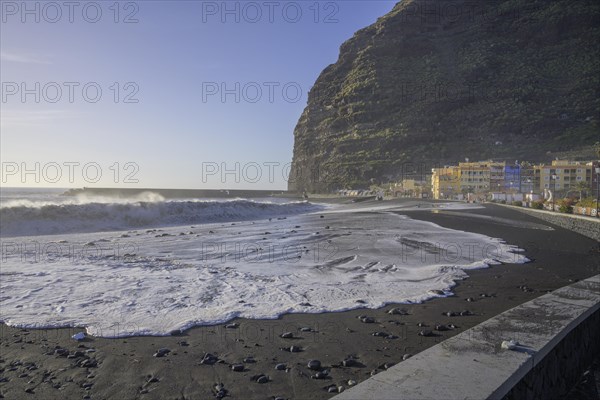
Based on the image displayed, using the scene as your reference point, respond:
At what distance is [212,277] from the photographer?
28.9 feet

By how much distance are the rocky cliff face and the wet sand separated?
266 feet

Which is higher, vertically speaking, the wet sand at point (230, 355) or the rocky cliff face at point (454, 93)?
the rocky cliff face at point (454, 93)

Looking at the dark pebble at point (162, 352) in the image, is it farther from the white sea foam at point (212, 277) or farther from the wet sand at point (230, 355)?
the white sea foam at point (212, 277)

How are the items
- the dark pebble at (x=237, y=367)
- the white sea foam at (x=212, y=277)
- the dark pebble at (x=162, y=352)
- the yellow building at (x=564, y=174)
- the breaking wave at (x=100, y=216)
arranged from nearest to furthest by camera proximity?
1. the dark pebble at (x=237, y=367)
2. the dark pebble at (x=162, y=352)
3. the white sea foam at (x=212, y=277)
4. the breaking wave at (x=100, y=216)
5. the yellow building at (x=564, y=174)

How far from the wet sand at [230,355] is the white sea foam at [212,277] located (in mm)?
417

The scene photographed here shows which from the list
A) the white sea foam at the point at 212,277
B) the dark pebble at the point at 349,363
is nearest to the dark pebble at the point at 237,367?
the dark pebble at the point at 349,363

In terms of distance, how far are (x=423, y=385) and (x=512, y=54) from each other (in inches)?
4632

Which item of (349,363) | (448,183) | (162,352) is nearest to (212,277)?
(162,352)

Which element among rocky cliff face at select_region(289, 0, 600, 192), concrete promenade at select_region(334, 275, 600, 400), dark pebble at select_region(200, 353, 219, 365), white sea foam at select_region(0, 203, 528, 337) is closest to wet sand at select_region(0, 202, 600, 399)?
dark pebble at select_region(200, 353, 219, 365)

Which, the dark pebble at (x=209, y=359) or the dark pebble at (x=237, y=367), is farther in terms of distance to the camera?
the dark pebble at (x=209, y=359)

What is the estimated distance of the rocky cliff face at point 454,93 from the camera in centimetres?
8481

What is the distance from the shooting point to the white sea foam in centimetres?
632

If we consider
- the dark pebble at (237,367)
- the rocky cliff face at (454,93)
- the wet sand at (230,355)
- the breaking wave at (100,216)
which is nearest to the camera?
the wet sand at (230,355)

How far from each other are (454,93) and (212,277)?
101207 mm
